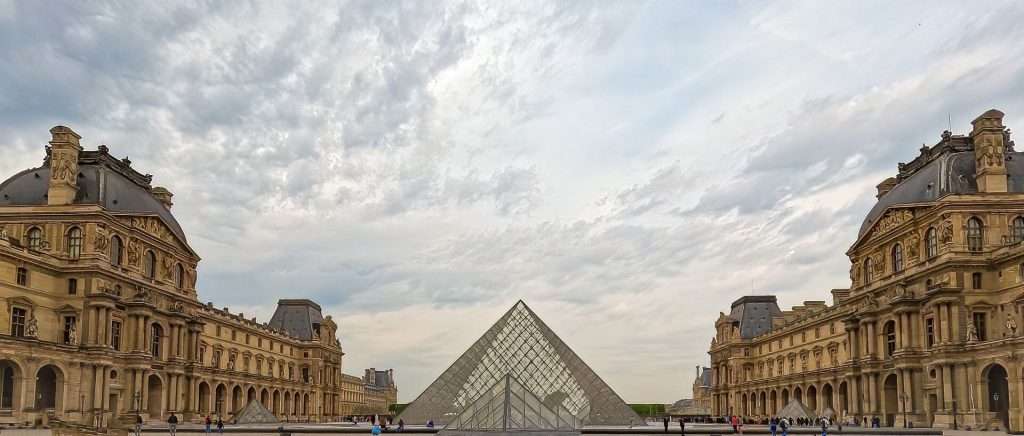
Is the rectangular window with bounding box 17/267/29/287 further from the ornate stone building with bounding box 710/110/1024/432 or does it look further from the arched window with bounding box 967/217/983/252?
the arched window with bounding box 967/217/983/252

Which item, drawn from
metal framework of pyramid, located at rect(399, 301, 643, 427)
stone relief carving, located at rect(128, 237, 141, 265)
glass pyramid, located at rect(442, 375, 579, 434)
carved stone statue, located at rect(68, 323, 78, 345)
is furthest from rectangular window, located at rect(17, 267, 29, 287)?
glass pyramid, located at rect(442, 375, 579, 434)

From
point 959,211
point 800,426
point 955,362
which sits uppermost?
point 959,211

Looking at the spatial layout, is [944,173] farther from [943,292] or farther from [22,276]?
[22,276]

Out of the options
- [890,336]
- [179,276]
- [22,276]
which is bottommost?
[890,336]

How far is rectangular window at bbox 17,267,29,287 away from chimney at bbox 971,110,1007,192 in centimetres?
3647

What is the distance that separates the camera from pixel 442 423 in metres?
40.6

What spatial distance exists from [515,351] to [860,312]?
1701 cm

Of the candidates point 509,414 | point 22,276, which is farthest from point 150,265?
point 509,414

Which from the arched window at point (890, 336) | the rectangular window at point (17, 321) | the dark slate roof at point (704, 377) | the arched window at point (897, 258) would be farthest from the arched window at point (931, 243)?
the dark slate roof at point (704, 377)

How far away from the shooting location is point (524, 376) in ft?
131

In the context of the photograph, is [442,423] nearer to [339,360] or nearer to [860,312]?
[860,312]

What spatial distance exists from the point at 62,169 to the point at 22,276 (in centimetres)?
608

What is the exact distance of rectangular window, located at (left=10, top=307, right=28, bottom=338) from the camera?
33.8 metres

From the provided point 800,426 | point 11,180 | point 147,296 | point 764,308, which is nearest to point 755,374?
point 764,308
